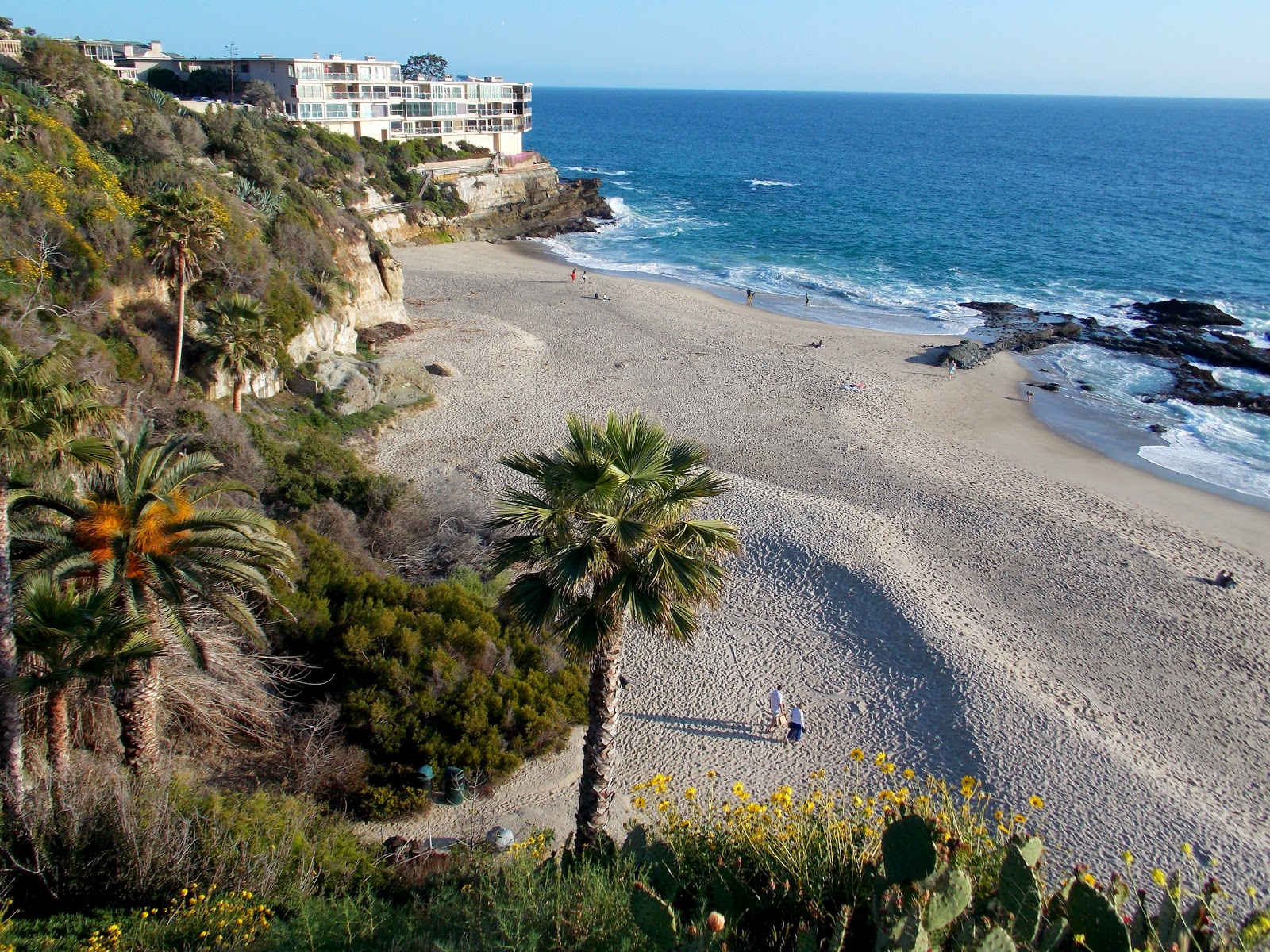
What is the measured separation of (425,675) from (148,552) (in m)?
4.65

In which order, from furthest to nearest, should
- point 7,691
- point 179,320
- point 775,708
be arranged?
1. point 179,320
2. point 775,708
3. point 7,691

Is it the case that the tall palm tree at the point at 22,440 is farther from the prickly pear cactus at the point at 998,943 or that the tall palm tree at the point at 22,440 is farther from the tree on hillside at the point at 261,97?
the tree on hillside at the point at 261,97

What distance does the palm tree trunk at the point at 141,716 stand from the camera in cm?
935

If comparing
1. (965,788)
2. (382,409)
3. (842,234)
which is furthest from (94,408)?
(842,234)

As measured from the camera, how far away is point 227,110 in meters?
40.1

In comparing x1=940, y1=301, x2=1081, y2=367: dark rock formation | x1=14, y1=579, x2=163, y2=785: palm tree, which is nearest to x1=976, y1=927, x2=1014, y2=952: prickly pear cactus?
x1=14, y1=579, x2=163, y2=785: palm tree

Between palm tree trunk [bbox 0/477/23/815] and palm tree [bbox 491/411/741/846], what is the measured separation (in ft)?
15.3

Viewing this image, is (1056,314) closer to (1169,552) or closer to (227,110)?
(1169,552)

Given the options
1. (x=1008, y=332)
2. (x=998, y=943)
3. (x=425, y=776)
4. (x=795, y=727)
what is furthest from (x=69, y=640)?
(x=1008, y=332)

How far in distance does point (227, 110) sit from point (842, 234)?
38901mm

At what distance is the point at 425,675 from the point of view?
12656 millimetres

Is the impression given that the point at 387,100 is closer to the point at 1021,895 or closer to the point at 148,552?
the point at 148,552

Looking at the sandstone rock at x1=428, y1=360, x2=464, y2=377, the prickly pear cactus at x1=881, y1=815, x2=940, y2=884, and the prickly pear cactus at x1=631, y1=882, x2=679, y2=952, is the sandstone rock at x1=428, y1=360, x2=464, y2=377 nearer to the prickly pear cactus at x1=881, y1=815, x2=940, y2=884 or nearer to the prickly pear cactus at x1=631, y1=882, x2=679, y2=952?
the prickly pear cactus at x1=631, y1=882, x2=679, y2=952

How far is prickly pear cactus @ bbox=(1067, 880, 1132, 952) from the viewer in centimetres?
502
